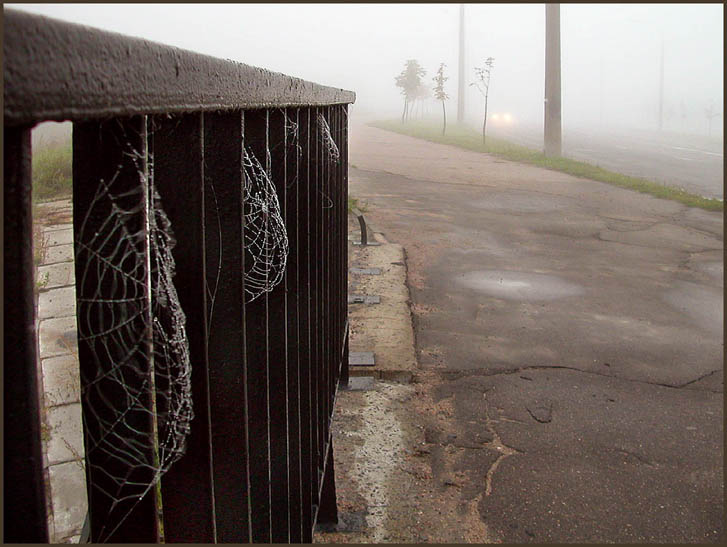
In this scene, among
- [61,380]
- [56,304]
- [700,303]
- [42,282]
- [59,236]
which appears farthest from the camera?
[700,303]

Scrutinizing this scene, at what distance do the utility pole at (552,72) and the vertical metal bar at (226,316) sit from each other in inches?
877

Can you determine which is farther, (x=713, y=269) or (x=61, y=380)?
(x=713, y=269)

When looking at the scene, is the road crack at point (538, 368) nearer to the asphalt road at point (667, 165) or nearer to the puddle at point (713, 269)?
the puddle at point (713, 269)

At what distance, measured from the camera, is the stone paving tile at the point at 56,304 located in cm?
464

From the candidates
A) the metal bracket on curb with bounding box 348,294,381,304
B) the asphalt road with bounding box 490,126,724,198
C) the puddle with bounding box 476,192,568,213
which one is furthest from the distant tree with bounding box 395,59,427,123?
the metal bracket on curb with bounding box 348,294,381,304

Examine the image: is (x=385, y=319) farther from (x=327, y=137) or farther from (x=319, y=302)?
(x=319, y=302)

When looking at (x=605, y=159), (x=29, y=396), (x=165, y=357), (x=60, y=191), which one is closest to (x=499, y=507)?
(x=165, y=357)

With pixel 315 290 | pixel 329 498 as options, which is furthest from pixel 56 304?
pixel 315 290

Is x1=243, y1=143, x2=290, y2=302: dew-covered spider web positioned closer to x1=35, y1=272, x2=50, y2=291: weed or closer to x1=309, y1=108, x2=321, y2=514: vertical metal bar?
x1=309, y1=108, x2=321, y2=514: vertical metal bar

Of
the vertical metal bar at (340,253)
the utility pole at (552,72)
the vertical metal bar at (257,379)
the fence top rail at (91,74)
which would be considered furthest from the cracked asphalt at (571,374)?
the utility pole at (552,72)

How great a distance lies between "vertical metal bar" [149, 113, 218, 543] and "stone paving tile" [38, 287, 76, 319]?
3.92 metres

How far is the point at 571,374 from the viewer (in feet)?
15.3

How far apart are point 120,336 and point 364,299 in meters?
5.31

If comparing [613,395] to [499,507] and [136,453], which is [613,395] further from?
[136,453]
